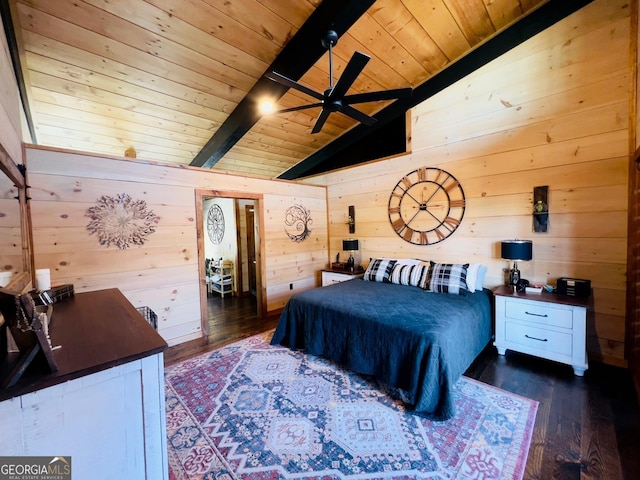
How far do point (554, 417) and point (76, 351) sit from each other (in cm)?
290

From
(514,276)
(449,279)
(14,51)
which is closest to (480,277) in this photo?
(514,276)

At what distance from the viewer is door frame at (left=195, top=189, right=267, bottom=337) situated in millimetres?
3363

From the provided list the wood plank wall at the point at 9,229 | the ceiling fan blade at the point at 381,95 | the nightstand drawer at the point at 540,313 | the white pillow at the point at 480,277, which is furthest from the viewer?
the white pillow at the point at 480,277

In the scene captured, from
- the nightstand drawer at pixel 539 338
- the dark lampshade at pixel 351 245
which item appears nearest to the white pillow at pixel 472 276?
the nightstand drawer at pixel 539 338

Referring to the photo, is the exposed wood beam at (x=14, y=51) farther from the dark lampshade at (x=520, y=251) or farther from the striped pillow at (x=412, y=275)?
the dark lampshade at (x=520, y=251)

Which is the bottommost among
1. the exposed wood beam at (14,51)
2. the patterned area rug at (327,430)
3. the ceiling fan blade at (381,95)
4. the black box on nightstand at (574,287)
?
the patterned area rug at (327,430)

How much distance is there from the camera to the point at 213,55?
2742 mm

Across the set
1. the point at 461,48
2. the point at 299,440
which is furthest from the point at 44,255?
Result: the point at 461,48

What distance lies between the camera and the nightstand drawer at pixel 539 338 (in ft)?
7.80

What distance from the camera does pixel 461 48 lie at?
126 inches

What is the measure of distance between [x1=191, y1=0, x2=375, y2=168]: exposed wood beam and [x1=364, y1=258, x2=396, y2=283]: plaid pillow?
8.50 feet

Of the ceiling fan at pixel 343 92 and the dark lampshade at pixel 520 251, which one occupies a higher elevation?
the ceiling fan at pixel 343 92

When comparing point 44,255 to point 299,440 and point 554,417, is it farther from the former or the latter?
point 554,417

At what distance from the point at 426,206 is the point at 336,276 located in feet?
5.96
